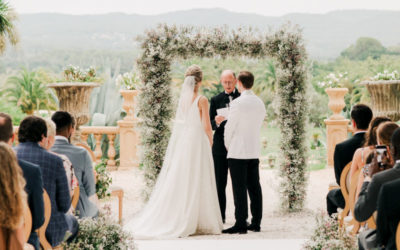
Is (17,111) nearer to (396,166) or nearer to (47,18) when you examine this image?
(396,166)

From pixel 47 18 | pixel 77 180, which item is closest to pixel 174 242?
pixel 77 180

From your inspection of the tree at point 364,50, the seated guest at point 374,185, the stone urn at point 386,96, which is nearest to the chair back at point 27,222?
the seated guest at point 374,185

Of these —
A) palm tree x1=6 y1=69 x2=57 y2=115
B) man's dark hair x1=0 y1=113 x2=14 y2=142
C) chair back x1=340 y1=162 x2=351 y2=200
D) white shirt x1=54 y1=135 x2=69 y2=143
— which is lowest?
palm tree x1=6 y1=69 x2=57 y2=115

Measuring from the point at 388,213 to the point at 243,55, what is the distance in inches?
192

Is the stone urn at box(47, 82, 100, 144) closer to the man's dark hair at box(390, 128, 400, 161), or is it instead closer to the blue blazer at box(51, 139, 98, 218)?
the blue blazer at box(51, 139, 98, 218)

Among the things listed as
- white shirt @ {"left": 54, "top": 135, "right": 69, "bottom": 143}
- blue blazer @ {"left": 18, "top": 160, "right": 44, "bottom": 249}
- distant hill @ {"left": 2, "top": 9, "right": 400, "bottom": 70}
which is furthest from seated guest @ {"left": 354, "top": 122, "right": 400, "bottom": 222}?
distant hill @ {"left": 2, "top": 9, "right": 400, "bottom": 70}

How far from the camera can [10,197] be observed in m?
2.62

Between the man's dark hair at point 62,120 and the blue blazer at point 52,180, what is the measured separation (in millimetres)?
773

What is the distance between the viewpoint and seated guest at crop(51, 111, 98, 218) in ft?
14.8

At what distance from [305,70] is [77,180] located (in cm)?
378

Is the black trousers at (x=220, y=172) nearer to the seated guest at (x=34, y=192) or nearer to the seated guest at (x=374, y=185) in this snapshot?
the seated guest at (x=374, y=185)

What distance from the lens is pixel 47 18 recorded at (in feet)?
253

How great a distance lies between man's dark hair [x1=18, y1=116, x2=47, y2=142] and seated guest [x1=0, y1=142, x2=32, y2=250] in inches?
36.1

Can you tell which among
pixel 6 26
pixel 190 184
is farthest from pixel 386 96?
pixel 6 26
